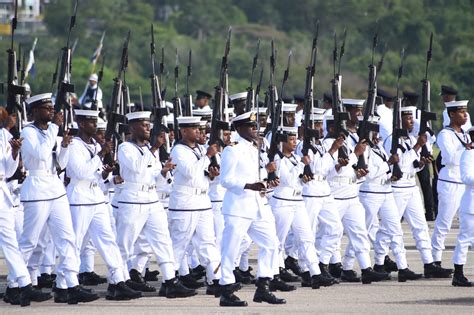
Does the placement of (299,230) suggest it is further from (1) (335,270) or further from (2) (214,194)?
(2) (214,194)

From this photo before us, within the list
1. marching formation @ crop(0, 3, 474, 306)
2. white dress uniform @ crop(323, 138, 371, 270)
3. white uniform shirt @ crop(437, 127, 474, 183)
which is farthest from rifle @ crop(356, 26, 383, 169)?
white uniform shirt @ crop(437, 127, 474, 183)

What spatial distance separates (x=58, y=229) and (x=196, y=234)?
1482mm

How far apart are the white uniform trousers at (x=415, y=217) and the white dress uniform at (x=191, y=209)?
2211mm

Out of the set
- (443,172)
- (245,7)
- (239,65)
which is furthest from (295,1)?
(443,172)

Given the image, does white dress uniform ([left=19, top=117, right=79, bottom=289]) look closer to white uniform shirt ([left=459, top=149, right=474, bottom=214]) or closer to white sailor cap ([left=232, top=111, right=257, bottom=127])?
white sailor cap ([left=232, top=111, right=257, bottom=127])

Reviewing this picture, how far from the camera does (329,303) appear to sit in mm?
15836

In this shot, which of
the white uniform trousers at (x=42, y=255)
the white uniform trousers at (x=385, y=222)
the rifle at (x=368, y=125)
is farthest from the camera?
the rifle at (x=368, y=125)

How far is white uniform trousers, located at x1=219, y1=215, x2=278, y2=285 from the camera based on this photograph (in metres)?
15.6

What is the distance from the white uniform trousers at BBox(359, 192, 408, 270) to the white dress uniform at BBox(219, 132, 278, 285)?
2.35 m

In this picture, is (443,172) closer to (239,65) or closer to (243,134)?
(243,134)

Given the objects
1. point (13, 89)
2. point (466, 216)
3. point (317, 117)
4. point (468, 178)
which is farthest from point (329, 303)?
point (13, 89)

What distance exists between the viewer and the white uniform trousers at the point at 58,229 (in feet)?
51.5

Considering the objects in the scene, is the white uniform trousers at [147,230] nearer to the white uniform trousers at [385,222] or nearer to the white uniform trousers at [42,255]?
the white uniform trousers at [42,255]

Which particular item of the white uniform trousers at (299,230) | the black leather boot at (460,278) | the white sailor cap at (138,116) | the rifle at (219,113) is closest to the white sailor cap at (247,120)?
the rifle at (219,113)
